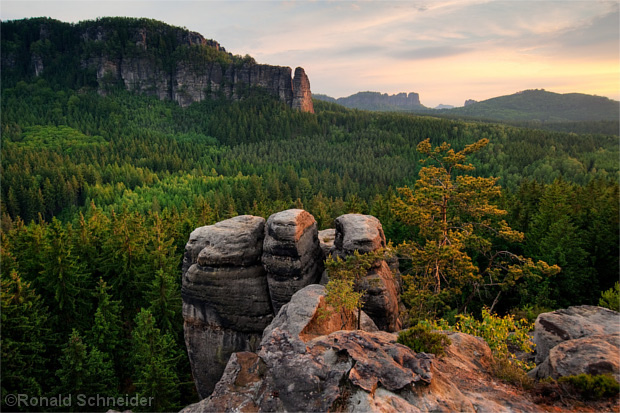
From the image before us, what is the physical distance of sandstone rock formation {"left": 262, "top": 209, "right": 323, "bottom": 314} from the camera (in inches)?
898

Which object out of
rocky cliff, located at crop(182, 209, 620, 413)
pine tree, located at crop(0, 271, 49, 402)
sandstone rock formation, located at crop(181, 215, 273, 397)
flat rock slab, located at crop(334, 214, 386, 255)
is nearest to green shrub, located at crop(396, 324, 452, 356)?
rocky cliff, located at crop(182, 209, 620, 413)

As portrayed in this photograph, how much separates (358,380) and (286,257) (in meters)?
13.5

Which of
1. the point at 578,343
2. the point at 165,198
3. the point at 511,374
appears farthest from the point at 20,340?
the point at 165,198

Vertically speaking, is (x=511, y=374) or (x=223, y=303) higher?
(x=511, y=374)

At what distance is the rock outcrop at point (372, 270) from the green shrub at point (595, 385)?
9659mm

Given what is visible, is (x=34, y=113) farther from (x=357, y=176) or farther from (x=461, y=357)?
(x=461, y=357)

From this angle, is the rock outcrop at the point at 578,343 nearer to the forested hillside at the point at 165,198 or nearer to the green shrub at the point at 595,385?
the green shrub at the point at 595,385

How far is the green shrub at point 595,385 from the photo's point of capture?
998 cm

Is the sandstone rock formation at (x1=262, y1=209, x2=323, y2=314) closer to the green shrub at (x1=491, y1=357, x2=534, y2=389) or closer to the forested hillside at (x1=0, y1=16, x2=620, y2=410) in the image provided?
the forested hillside at (x1=0, y1=16, x2=620, y2=410)

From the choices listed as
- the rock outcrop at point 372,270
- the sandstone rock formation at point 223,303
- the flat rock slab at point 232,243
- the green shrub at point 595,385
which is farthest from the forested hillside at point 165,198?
the green shrub at point 595,385

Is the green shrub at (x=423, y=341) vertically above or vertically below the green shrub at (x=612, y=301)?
above

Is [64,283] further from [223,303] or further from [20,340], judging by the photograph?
[223,303]

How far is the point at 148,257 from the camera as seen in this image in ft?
112

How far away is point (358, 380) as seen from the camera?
991 centimetres
